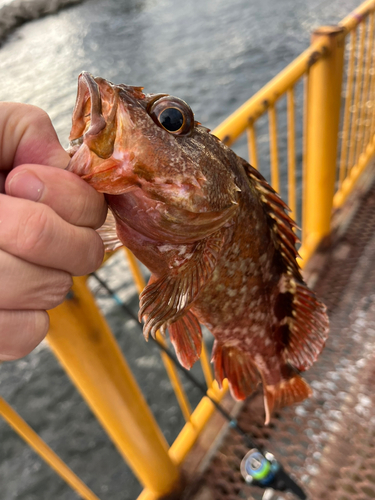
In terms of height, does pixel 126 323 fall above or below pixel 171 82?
below

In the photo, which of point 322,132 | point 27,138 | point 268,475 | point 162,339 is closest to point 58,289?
point 27,138

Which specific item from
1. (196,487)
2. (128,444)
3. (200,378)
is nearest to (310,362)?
(128,444)

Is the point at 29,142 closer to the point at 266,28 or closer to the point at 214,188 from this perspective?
the point at 214,188

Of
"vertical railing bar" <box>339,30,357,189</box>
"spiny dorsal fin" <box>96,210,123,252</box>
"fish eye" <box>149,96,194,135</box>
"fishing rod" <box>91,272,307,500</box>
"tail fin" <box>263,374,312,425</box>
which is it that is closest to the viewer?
"fish eye" <box>149,96,194,135</box>

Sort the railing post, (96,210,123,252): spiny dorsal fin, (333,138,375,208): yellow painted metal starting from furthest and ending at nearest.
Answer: (333,138,375,208): yellow painted metal
the railing post
(96,210,123,252): spiny dorsal fin

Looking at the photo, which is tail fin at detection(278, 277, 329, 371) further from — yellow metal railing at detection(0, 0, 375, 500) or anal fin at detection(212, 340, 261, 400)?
yellow metal railing at detection(0, 0, 375, 500)

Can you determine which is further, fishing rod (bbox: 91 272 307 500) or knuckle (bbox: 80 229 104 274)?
fishing rod (bbox: 91 272 307 500)

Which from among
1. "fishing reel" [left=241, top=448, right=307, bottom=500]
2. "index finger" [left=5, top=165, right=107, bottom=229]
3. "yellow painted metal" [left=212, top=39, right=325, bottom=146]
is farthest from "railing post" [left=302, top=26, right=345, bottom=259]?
"index finger" [left=5, top=165, right=107, bottom=229]

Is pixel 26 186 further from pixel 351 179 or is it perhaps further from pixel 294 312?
pixel 351 179
